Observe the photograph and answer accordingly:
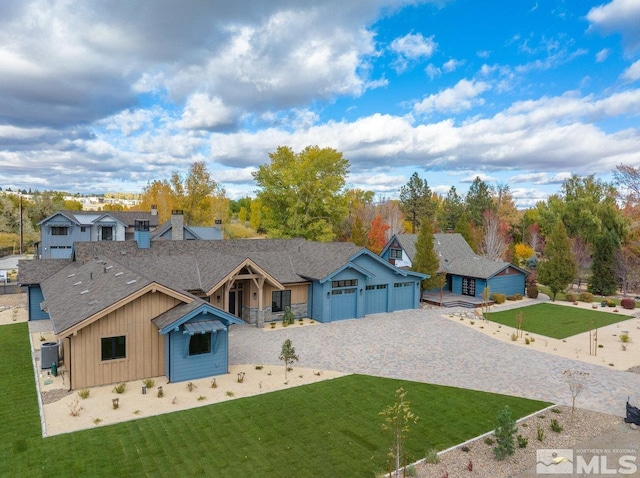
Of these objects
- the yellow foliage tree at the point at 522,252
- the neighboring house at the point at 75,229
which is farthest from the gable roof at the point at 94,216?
the yellow foliage tree at the point at 522,252

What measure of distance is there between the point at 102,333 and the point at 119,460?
19.1 ft

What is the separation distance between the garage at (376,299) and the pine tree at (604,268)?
2362 cm

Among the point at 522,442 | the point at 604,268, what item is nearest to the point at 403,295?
the point at 522,442

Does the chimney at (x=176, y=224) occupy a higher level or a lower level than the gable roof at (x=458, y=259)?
higher

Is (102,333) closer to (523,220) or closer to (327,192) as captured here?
(327,192)

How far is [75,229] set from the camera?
155ft

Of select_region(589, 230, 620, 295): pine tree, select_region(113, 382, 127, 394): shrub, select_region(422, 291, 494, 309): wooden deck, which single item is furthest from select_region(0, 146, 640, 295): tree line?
select_region(113, 382, 127, 394): shrub

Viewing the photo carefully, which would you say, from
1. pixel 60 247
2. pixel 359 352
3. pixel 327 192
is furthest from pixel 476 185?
pixel 60 247

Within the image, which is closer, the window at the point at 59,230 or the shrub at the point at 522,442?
the shrub at the point at 522,442

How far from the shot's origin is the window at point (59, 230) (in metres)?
46.1

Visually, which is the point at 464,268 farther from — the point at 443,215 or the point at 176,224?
the point at 443,215

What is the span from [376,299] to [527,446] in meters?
17.7

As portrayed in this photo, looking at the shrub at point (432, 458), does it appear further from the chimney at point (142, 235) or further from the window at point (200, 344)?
the chimney at point (142, 235)

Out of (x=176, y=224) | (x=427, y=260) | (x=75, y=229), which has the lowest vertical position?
(x=427, y=260)
